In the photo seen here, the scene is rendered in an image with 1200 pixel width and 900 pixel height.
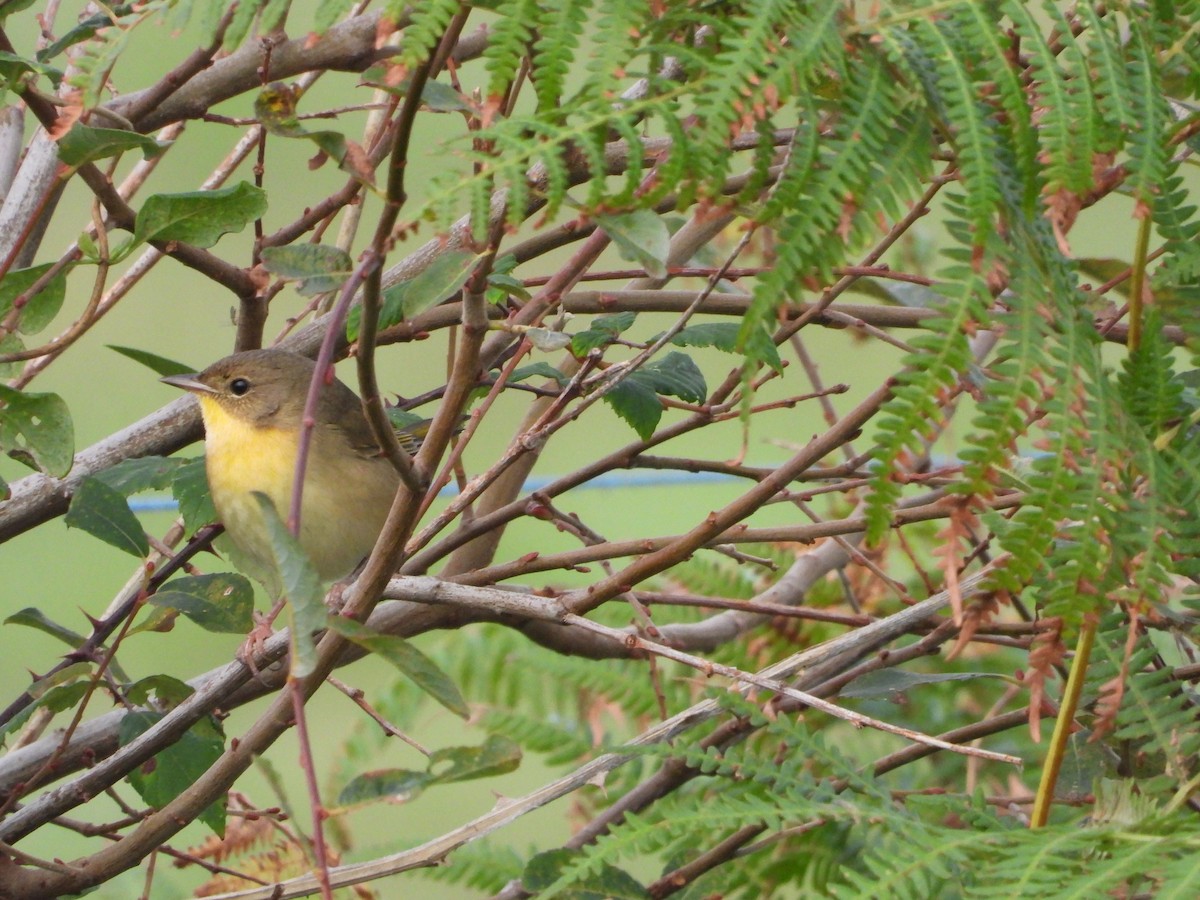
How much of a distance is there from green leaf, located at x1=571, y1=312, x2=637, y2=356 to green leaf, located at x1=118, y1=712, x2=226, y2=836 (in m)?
0.68

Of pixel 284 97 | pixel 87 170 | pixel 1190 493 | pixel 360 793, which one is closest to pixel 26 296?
pixel 87 170

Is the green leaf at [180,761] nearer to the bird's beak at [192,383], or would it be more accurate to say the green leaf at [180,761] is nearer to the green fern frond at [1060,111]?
Result: the bird's beak at [192,383]

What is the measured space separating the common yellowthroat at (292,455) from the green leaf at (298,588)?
1.69 meters

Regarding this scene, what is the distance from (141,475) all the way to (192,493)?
0.25 ft

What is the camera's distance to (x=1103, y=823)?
126cm

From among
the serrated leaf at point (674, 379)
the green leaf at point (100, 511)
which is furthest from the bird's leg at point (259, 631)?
the serrated leaf at point (674, 379)

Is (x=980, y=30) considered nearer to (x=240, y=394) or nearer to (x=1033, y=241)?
(x=1033, y=241)

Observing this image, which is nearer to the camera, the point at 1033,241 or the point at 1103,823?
the point at 1033,241

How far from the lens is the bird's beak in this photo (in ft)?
8.58

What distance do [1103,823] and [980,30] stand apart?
28.9 inches

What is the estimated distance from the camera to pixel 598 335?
5.85 feet

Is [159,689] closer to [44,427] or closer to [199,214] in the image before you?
[44,427]

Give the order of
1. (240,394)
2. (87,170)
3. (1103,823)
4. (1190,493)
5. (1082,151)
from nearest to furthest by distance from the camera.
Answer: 1. (1082,151)
2. (1190,493)
3. (1103,823)
4. (87,170)
5. (240,394)

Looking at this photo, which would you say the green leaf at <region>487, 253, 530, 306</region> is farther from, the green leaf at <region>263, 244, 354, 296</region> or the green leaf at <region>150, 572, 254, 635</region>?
the green leaf at <region>150, 572, 254, 635</region>
